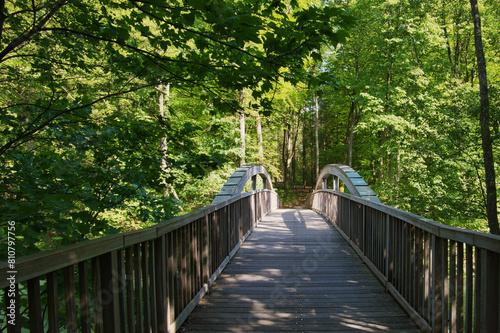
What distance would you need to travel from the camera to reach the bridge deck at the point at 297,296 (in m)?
2.73

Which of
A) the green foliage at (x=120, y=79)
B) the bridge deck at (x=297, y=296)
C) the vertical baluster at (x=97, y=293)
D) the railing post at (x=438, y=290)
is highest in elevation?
the green foliage at (x=120, y=79)

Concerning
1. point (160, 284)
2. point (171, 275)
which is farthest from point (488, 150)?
point (160, 284)

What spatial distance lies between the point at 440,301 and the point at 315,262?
2.23 m

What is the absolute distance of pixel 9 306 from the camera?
1126 mm

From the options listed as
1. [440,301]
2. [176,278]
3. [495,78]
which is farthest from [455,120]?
[176,278]

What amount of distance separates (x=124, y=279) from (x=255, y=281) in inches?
89.4

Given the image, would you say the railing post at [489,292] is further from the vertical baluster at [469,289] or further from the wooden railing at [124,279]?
the wooden railing at [124,279]

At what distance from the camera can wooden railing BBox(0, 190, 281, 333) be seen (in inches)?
45.7

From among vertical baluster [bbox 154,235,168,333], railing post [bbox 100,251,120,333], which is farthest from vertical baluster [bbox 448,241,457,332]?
railing post [bbox 100,251,120,333]

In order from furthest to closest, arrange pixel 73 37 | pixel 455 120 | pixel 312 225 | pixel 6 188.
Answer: pixel 455 120 → pixel 312 225 → pixel 73 37 → pixel 6 188

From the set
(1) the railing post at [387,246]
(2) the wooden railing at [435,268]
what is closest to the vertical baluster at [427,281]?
(2) the wooden railing at [435,268]

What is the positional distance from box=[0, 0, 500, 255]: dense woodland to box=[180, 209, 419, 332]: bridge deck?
4.03 ft

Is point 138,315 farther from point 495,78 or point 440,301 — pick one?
point 495,78

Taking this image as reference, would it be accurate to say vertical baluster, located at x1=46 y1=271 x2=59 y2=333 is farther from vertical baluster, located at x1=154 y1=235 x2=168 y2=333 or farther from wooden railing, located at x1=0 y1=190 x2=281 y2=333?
vertical baluster, located at x1=154 y1=235 x2=168 y2=333
